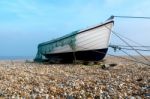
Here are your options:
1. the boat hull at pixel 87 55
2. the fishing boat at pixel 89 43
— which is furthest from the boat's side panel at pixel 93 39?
the boat hull at pixel 87 55

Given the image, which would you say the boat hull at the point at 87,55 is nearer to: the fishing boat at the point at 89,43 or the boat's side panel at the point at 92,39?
the fishing boat at the point at 89,43

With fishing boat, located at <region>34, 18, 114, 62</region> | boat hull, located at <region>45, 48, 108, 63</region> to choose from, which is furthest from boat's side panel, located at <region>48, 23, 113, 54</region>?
boat hull, located at <region>45, 48, 108, 63</region>

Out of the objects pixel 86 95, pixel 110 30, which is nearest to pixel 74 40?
pixel 110 30

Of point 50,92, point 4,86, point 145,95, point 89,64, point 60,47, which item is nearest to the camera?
point 145,95

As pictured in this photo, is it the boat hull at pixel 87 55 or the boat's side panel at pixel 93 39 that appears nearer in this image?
the boat's side panel at pixel 93 39

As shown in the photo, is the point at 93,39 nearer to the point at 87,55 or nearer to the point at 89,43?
the point at 89,43

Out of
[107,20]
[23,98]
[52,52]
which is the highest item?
[107,20]

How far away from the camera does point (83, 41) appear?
27.8m

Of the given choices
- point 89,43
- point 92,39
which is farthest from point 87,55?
point 92,39

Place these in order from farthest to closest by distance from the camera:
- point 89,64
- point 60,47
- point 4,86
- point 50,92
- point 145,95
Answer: point 60,47 < point 89,64 < point 4,86 < point 50,92 < point 145,95

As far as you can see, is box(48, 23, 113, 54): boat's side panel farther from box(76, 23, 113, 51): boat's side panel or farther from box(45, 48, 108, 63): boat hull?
box(45, 48, 108, 63): boat hull

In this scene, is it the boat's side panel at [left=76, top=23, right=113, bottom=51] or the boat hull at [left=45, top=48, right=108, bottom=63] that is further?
the boat hull at [left=45, top=48, right=108, bottom=63]

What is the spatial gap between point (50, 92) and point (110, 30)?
15820mm

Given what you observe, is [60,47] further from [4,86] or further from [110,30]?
[4,86]
